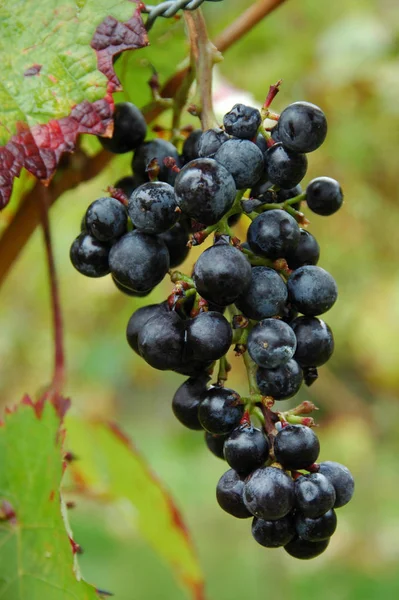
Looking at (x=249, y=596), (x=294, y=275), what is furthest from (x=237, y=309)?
(x=249, y=596)

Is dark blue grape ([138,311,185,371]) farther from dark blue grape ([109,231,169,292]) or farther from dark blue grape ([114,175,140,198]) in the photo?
dark blue grape ([114,175,140,198])

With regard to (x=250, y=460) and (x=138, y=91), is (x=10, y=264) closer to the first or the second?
(x=138, y=91)

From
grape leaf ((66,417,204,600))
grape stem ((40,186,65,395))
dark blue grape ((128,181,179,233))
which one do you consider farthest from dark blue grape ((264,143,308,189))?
grape leaf ((66,417,204,600))

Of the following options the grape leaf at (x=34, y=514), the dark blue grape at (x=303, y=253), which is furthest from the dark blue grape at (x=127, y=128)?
the grape leaf at (x=34, y=514)

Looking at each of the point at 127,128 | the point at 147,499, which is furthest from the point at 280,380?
the point at 147,499

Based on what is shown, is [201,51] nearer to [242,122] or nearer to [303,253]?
[242,122]

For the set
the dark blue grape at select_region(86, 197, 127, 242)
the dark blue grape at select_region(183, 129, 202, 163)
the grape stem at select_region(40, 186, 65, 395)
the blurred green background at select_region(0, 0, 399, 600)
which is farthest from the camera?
the blurred green background at select_region(0, 0, 399, 600)
